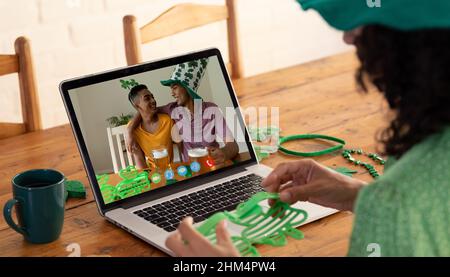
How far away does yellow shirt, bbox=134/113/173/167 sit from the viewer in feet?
4.46

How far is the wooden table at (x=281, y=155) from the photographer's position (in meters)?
1.20

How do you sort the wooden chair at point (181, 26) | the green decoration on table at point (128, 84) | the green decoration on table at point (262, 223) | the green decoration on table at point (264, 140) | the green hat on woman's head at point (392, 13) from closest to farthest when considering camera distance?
the green hat on woman's head at point (392, 13) < the green decoration on table at point (262, 223) < the green decoration on table at point (128, 84) < the green decoration on table at point (264, 140) < the wooden chair at point (181, 26)

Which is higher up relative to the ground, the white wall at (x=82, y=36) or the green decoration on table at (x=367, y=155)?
the white wall at (x=82, y=36)

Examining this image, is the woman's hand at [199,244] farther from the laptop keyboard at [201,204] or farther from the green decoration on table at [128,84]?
the green decoration on table at [128,84]

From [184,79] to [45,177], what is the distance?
1.06ft

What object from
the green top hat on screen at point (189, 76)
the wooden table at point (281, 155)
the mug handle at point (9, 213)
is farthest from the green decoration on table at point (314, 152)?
the mug handle at point (9, 213)

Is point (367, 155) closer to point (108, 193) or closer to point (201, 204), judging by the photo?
point (201, 204)

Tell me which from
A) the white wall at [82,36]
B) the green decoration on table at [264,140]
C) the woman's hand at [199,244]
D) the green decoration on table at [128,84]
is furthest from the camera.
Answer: the white wall at [82,36]

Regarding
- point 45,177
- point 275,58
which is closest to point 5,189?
point 45,177

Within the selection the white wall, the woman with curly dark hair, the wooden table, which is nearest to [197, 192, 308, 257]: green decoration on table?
the wooden table

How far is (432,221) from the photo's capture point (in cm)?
90

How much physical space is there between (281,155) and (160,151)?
0.93 feet

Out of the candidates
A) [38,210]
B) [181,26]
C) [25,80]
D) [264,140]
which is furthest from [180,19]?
[38,210]
